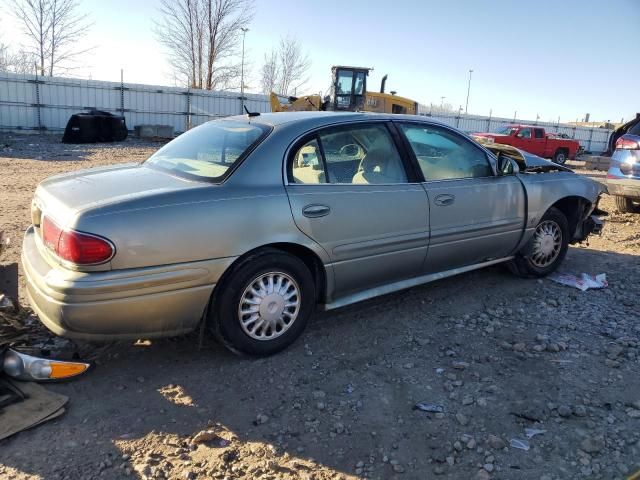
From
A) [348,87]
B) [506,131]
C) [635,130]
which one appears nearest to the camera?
[635,130]

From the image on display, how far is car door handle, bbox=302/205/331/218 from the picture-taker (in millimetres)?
3365

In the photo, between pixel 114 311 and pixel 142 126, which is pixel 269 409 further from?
pixel 142 126

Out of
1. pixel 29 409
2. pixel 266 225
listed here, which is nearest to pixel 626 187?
pixel 266 225

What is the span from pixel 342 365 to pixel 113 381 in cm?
140

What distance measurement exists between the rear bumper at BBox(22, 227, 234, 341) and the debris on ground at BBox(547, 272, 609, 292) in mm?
3466

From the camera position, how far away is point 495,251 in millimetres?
4613

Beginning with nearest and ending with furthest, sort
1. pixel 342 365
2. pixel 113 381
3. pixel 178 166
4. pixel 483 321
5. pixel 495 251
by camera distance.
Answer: pixel 113 381
pixel 342 365
pixel 178 166
pixel 483 321
pixel 495 251

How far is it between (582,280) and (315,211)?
3075 millimetres

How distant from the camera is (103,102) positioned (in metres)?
25.1

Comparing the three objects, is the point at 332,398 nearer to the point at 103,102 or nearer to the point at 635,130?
the point at 635,130

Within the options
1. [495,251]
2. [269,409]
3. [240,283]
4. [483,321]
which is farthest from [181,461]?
[495,251]

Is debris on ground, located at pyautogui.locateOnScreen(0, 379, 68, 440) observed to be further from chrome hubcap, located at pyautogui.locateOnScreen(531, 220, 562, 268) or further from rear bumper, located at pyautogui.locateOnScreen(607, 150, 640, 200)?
rear bumper, located at pyautogui.locateOnScreen(607, 150, 640, 200)

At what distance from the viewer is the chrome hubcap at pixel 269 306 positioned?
3.26m

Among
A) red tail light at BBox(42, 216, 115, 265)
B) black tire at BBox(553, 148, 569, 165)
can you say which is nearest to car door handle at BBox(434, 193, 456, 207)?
red tail light at BBox(42, 216, 115, 265)
